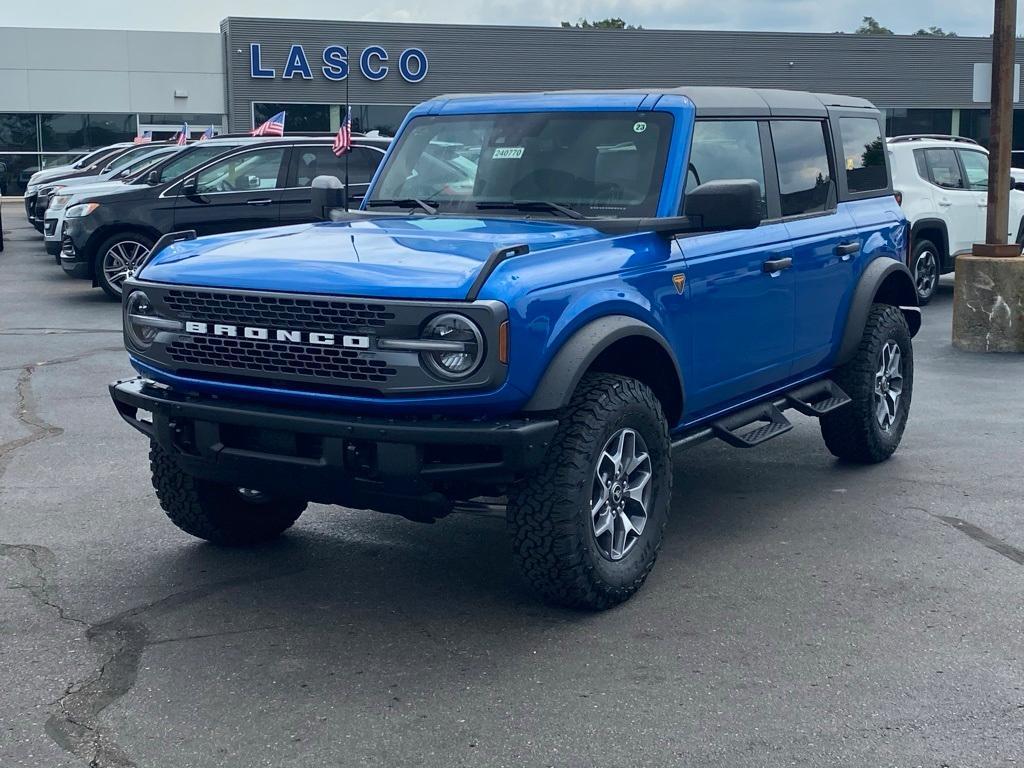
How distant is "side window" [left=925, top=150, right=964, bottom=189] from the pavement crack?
30.9 ft

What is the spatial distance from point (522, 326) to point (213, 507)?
6.03 feet

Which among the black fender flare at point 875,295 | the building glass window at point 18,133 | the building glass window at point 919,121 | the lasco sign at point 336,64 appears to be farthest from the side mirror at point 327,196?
the building glass window at point 919,121

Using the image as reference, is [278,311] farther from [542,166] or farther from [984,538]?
[984,538]

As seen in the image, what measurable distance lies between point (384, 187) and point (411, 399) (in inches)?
84.6

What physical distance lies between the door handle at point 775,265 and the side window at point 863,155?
1243 mm

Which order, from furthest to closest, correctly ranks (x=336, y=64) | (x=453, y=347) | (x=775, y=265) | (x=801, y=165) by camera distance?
(x=336, y=64)
(x=801, y=165)
(x=775, y=265)
(x=453, y=347)

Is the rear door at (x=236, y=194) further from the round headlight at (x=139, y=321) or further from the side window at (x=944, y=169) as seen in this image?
the round headlight at (x=139, y=321)

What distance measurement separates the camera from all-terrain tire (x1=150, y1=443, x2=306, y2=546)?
17.8 ft

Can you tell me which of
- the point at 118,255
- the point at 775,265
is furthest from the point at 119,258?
the point at 775,265

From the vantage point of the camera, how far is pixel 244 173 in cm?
1512

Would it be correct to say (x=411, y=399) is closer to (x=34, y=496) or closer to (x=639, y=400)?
(x=639, y=400)

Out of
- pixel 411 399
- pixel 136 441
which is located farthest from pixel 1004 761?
pixel 136 441

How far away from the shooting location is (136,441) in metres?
7.77

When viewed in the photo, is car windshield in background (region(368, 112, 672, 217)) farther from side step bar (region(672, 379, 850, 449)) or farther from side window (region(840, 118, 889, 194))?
side window (region(840, 118, 889, 194))
